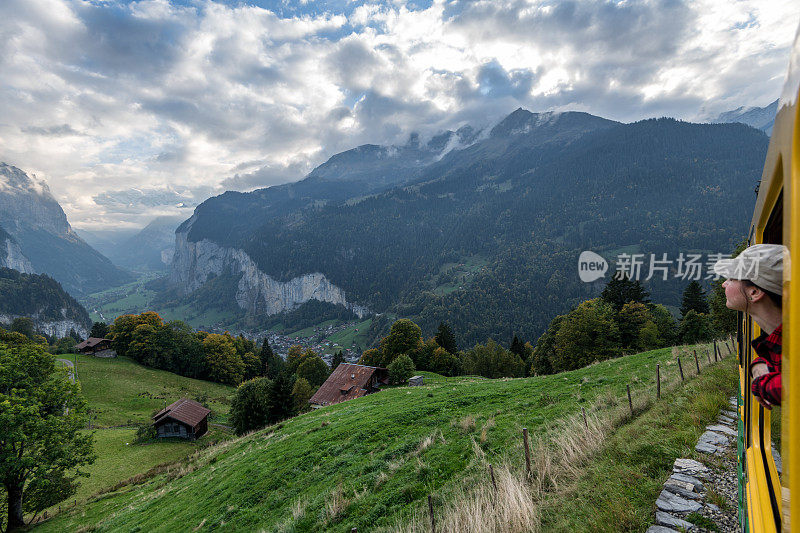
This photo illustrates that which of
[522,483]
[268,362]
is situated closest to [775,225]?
[522,483]

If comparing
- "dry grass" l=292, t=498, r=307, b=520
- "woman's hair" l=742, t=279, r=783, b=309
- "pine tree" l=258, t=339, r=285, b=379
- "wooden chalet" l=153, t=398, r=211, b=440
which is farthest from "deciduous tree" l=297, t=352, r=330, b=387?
"woman's hair" l=742, t=279, r=783, b=309

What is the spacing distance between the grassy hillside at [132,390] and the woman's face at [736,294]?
57286 mm

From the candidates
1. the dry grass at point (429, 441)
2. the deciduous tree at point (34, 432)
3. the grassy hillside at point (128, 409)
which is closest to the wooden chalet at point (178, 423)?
the grassy hillside at point (128, 409)

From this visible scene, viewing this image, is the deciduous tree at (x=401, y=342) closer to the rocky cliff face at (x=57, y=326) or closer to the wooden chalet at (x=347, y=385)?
the wooden chalet at (x=347, y=385)

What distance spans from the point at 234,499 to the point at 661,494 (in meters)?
13.8

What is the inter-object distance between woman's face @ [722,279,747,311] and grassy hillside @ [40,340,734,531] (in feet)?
16.5

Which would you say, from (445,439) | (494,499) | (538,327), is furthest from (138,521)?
(538,327)

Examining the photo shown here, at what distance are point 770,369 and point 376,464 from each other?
35.0 ft

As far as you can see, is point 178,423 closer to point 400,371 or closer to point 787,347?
point 400,371

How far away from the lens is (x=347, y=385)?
43406 millimetres

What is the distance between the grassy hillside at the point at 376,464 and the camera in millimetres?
8578

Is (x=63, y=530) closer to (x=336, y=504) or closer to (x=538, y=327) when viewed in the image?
(x=336, y=504)

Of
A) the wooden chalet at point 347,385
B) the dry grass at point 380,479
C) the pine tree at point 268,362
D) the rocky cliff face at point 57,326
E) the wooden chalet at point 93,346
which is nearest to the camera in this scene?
the dry grass at point 380,479

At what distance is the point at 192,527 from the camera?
11.5 m
